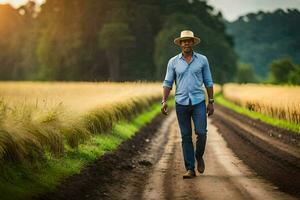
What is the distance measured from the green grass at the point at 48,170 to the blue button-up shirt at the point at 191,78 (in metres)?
2.40

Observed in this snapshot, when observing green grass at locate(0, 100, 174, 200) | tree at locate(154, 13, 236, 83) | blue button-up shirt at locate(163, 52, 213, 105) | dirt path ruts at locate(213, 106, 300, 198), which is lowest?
dirt path ruts at locate(213, 106, 300, 198)

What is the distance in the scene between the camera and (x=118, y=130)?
719 inches

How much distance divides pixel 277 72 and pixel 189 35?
105740 millimetres

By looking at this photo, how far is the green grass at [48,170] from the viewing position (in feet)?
28.2

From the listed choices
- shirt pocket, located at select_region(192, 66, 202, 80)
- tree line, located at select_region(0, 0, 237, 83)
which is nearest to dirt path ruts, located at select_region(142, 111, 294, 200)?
shirt pocket, located at select_region(192, 66, 202, 80)

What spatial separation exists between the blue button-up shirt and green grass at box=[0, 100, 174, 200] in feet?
7.88

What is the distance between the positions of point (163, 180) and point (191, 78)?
1.97m

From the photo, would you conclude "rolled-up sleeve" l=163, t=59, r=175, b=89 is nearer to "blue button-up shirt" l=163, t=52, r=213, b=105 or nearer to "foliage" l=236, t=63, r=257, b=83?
"blue button-up shirt" l=163, t=52, r=213, b=105

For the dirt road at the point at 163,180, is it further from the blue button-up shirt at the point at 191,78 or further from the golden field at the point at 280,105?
the golden field at the point at 280,105

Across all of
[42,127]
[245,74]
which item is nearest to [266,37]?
[245,74]

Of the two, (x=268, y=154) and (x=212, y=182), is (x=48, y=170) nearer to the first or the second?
(x=212, y=182)

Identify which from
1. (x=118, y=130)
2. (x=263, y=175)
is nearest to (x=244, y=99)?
(x=118, y=130)

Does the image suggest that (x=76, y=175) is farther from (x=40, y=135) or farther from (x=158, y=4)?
(x=158, y=4)

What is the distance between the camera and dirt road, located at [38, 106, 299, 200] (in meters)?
9.01
